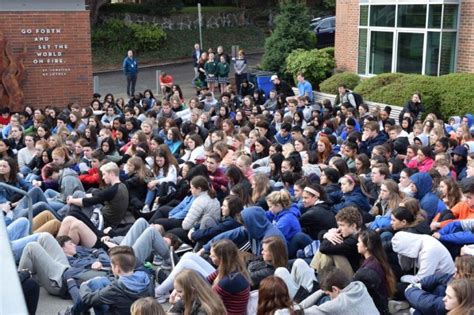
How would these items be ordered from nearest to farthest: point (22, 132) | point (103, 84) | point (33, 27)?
point (22, 132) → point (33, 27) → point (103, 84)

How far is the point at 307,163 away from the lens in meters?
9.95

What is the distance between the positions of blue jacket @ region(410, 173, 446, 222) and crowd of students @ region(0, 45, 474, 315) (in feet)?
0.06

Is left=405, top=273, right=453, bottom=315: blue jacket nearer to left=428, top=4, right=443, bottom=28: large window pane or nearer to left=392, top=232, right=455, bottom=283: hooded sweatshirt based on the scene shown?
left=392, top=232, right=455, bottom=283: hooded sweatshirt

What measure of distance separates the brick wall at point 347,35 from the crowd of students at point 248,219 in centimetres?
753

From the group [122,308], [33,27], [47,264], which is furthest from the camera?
[33,27]

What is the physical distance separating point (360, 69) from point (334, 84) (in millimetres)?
1573

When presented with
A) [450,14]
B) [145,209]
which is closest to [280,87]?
[450,14]

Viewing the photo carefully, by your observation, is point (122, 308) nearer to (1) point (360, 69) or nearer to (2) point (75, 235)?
(2) point (75, 235)

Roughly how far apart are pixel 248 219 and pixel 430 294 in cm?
210

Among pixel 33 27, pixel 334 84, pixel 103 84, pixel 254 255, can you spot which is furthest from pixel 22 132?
pixel 103 84

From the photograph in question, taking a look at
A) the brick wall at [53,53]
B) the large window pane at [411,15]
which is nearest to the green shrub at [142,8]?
the brick wall at [53,53]

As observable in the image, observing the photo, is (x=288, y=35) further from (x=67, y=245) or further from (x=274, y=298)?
(x=274, y=298)

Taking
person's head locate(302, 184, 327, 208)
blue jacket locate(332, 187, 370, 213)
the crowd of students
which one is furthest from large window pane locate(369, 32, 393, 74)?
person's head locate(302, 184, 327, 208)

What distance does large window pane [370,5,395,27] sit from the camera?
1867 centimetres
